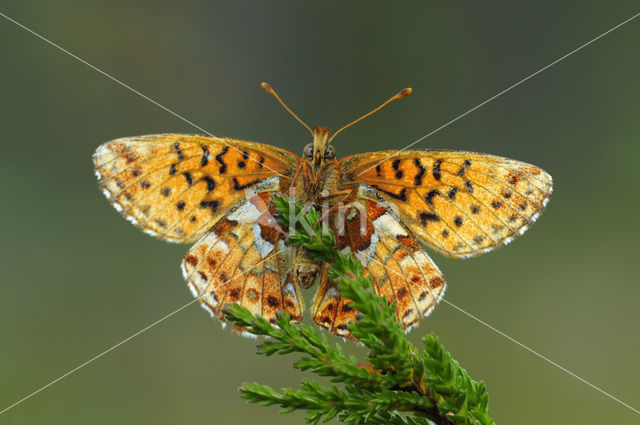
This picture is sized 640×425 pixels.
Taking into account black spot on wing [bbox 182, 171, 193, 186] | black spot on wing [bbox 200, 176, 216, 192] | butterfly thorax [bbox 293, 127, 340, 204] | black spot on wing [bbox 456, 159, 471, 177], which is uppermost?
black spot on wing [bbox 182, 171, 193, 186]

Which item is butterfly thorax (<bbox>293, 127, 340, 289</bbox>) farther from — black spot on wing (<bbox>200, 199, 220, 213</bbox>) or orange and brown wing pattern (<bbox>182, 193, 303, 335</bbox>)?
black spot on wing (<bbox>200, 199, 220, 213</bbox>)

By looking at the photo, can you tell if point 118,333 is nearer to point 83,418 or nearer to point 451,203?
point 83,418

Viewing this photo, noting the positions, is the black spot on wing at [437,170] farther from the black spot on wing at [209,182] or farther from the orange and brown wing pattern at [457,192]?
the black spot on wing at [209,182]

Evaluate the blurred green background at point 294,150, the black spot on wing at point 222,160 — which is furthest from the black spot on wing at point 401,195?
the blurred green background at point 294,150

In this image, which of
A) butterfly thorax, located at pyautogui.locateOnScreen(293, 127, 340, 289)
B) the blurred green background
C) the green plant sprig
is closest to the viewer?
the green plant sprig

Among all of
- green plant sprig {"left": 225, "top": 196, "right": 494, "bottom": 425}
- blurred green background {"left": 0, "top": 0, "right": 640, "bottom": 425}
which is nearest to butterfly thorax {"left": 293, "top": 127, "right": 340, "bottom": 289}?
green plant sprig {"left": 225, "top": 196, "right": 494, "bottom": 425}

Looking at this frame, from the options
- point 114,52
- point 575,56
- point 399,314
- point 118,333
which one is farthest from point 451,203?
point 114,52
